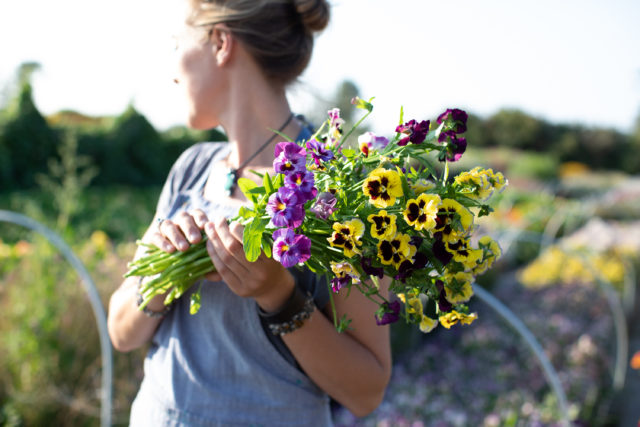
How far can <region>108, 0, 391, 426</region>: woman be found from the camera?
1184mm

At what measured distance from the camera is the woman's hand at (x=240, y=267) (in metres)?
1.02

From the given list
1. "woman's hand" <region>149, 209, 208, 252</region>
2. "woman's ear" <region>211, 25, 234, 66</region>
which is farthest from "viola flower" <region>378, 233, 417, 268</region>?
"woman's ear" <region>211, 25, 234, 66</region>

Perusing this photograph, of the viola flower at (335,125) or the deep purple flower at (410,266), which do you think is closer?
the deep purple flower at (410,266)

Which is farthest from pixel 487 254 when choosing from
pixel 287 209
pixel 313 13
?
pixel 313 13

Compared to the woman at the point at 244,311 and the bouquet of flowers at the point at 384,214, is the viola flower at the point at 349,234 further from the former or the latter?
the woman at the point at 244,311

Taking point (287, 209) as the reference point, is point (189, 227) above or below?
below

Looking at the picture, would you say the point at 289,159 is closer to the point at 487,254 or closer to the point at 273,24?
the point at 487,254

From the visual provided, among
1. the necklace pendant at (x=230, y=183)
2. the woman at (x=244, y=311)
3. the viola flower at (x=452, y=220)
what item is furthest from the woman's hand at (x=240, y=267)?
the viola flower at (x=452, y=220)

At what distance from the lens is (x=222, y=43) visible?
1.32 metres

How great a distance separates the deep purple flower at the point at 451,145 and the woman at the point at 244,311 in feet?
1.42

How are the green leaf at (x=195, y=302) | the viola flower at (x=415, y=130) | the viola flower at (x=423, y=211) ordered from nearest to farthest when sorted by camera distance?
the viola flower at (x=423, y=211) < the viola flower at (x=415, y=130) < the green leaf at (x=195, y=302)

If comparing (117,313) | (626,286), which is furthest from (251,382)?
(626,286)

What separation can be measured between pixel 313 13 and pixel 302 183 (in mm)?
727

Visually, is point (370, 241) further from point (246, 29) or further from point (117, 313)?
point (117, 313)
